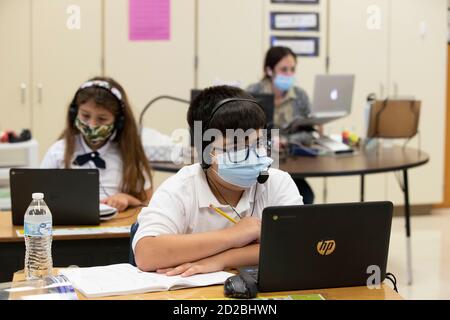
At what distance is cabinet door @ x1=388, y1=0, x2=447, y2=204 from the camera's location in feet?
18.1

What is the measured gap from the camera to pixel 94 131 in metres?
2.90

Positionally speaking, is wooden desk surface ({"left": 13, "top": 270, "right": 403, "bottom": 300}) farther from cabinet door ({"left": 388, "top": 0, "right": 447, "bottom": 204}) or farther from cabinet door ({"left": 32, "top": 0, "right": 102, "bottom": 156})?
cabinet door ({"left": 388, "top": 0, "right": 447, "bottom": 204})

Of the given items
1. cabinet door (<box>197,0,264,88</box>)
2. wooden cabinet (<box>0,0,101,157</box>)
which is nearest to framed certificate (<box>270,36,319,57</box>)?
cabinet door (<box>197,0,264,88</box>)

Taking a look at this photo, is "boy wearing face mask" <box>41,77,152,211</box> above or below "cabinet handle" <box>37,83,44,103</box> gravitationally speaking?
below

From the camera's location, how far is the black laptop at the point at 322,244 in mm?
1607

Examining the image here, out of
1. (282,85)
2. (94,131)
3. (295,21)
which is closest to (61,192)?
(94,131)

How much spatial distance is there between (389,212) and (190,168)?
2.00 ft

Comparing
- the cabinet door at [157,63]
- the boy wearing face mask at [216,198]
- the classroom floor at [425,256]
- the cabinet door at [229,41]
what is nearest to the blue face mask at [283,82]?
the cabinet door at [229,41]

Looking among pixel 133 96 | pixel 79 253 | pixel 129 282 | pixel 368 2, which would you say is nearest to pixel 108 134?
pixel 79 253

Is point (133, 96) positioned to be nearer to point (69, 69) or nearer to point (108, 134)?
point (69, 69)

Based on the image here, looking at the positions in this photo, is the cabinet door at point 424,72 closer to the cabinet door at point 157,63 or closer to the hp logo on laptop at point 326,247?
the cabinet door at point 157,63

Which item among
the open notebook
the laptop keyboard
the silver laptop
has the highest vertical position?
the silver laptop

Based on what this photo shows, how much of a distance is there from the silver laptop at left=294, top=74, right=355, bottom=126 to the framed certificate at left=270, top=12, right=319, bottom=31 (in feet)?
3.89

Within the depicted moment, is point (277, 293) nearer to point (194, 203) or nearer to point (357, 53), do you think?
point (194, 203)
